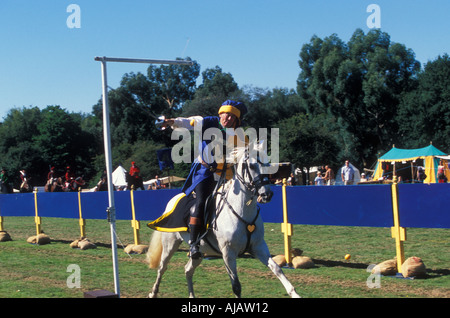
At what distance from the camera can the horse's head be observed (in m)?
6.13

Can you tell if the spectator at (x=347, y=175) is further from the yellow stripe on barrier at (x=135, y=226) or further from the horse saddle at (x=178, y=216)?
the horse saddle at (x=178, y=216)

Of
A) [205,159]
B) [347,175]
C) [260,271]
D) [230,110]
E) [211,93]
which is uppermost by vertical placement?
[211,93]

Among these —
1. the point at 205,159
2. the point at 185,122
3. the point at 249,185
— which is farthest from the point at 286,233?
the point at 249,185

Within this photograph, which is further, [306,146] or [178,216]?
[306,146]

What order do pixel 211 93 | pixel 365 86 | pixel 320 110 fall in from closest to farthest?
pixel 365 86, pixel 211 93, pixel 320 110

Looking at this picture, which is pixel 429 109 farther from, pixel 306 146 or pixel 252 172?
A: pixel 252 172

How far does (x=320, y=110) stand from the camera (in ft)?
201

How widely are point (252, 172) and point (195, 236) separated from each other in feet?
4.81

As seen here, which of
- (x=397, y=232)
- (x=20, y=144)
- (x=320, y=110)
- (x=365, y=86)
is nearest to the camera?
(x=397, y=232)

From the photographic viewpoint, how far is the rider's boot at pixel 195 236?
7.25m

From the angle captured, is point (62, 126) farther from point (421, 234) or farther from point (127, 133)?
point (421, 234)

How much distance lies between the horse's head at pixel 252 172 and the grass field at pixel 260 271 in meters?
2.20
